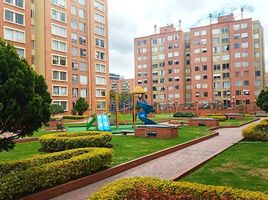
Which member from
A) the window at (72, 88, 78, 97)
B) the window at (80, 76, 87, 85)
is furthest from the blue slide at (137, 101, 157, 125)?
the window at (80, 76, 87, 85)

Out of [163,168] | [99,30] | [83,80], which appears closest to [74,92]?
[83,80]

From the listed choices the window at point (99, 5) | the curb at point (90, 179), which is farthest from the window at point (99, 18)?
the curb at point (90, 179)

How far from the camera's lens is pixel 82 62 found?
5553cm

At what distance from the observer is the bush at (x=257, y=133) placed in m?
16.9

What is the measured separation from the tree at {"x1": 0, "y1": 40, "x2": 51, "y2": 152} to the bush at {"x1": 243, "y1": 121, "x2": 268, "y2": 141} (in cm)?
1402

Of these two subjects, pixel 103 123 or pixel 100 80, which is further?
pixel 100 80

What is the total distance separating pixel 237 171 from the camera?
30.2ft

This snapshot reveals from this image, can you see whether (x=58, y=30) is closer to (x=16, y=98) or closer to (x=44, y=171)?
(x=16, y=98)

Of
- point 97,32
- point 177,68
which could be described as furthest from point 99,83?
point 177,68

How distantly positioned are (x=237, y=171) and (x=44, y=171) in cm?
621

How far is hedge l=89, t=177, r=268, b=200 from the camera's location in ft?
17.4

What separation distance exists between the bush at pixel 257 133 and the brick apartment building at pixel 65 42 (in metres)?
33.2

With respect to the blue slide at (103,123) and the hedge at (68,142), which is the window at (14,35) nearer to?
the blue slide at (103,123)

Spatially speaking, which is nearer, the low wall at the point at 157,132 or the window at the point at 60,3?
the low wall at the point at 157,132
